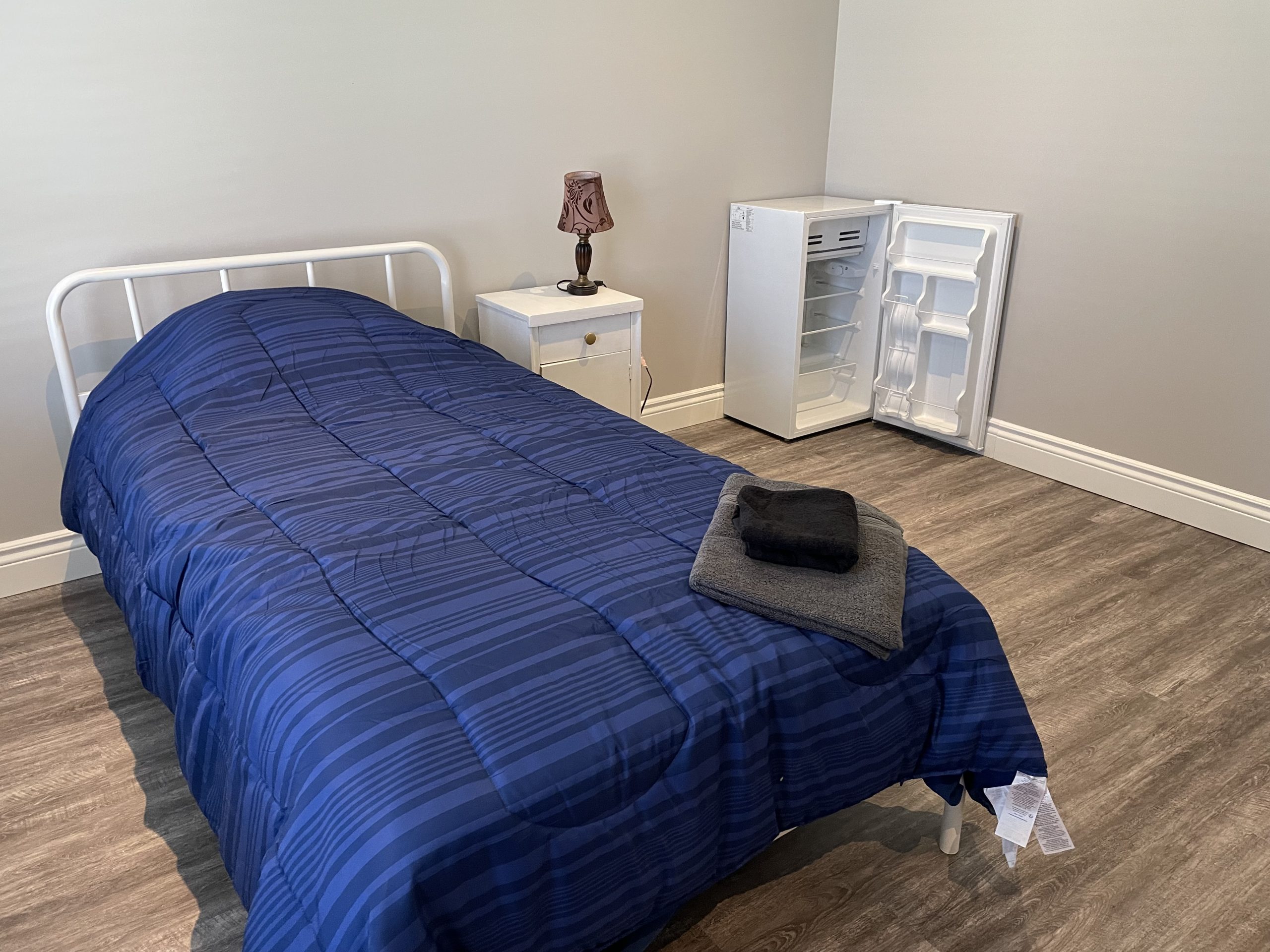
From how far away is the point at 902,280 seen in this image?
3711mm

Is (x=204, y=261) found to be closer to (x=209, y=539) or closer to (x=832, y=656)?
(x=209, y=539)

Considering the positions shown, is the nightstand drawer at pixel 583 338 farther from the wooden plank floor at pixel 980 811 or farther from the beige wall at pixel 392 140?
the wooden plank floor at pixel 980 811

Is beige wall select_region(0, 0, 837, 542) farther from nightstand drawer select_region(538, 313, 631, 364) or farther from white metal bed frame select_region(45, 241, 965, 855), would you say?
nightstand drawer select_region(538, 313, 631, 364)

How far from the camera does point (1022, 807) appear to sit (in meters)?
1.58

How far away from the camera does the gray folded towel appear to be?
1.43m

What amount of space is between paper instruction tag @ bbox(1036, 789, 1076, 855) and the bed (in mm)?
89

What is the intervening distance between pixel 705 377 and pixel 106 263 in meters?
2.22

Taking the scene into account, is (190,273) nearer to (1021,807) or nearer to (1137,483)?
(1021,807)

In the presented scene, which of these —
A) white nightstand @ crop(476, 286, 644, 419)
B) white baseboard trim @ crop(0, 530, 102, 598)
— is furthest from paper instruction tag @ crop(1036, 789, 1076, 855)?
white baseboard trim @ crop(0, 530, 102, 598)

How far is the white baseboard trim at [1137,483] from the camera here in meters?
2.91

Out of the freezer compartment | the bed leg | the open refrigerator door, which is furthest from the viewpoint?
the freezer compartment

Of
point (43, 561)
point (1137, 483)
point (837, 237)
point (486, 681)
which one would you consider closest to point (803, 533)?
point (486, 681)

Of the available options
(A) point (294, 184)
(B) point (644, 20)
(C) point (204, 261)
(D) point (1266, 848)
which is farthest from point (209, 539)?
(B) point (644, 20)

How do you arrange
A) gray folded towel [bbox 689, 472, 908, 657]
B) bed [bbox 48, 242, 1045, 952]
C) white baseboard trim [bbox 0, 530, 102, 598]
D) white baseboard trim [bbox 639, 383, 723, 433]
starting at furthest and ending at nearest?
white baseboard trim [bbox 639, 383, 723, 433] < white baseboard trim [bbox 0, 530, 102, 598] < gray folded towel [bbox 689, 472, 908, 657] < bed [bbox 48, 242, 1045, 952]
